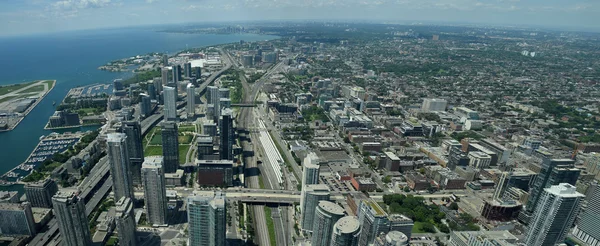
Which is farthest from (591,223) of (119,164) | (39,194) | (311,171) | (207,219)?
(39,194)

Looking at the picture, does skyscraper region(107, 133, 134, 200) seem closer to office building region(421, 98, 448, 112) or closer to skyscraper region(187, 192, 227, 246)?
skyscraper region(187, 192, 227, 246)

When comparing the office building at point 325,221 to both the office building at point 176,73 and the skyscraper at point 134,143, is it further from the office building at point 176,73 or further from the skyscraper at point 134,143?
the office building at point 176,73

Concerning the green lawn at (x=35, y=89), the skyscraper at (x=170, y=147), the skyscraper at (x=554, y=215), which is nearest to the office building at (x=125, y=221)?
the skyscraper at (x=170, y=147)

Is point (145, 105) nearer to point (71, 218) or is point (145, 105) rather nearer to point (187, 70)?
point (187, 70)

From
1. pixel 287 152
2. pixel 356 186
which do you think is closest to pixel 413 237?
pixel 356 186

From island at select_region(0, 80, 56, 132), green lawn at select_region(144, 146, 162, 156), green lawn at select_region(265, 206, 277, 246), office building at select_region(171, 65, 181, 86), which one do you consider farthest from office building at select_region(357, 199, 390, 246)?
office building at select_region(171, 65, 181, 86)

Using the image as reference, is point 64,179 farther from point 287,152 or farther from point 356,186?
point 356,186
